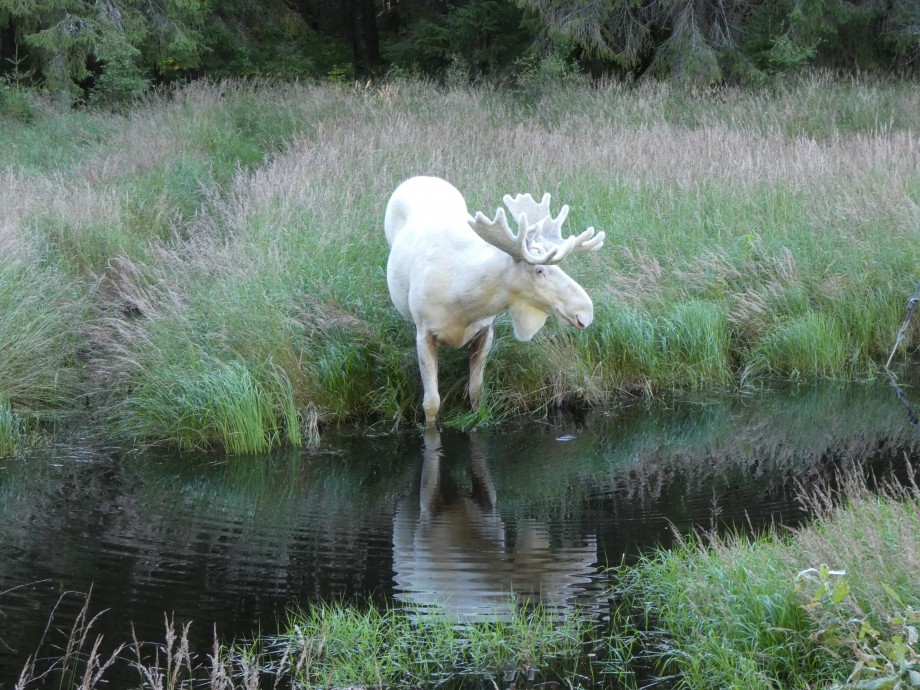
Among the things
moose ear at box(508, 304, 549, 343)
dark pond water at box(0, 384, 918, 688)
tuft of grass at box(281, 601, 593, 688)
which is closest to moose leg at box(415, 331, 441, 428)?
dark pond water at box(0, 384, 918, 688)

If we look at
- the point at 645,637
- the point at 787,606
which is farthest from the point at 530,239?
the point at 787,606

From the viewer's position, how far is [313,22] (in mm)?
29203

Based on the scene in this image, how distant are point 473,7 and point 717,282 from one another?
15.6 metres

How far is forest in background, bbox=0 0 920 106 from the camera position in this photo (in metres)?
19.5

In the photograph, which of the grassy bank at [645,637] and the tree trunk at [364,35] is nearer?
the grassy bank at [645,637]

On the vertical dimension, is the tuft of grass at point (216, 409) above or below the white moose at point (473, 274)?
below

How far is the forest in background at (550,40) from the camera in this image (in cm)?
1945

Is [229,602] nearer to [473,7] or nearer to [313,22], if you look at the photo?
[473,7]

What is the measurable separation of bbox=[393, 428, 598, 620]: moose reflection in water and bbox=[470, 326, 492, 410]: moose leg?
1339mm

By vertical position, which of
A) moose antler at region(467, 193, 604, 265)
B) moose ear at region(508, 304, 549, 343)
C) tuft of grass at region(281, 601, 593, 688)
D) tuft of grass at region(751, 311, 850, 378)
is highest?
moose antler at region(467, 193, 604, 265)

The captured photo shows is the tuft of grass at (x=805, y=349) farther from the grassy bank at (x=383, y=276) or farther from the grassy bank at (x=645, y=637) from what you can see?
the grassy bank at (x=645, y=637)

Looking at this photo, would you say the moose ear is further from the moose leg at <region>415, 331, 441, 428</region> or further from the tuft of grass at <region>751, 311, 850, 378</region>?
the tuft of grass at <region>751, 311, 850, 378</region>

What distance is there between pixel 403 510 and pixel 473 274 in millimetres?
1806

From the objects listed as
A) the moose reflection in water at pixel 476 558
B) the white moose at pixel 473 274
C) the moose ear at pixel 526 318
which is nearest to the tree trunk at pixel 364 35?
the white moose at pixel 473 274
